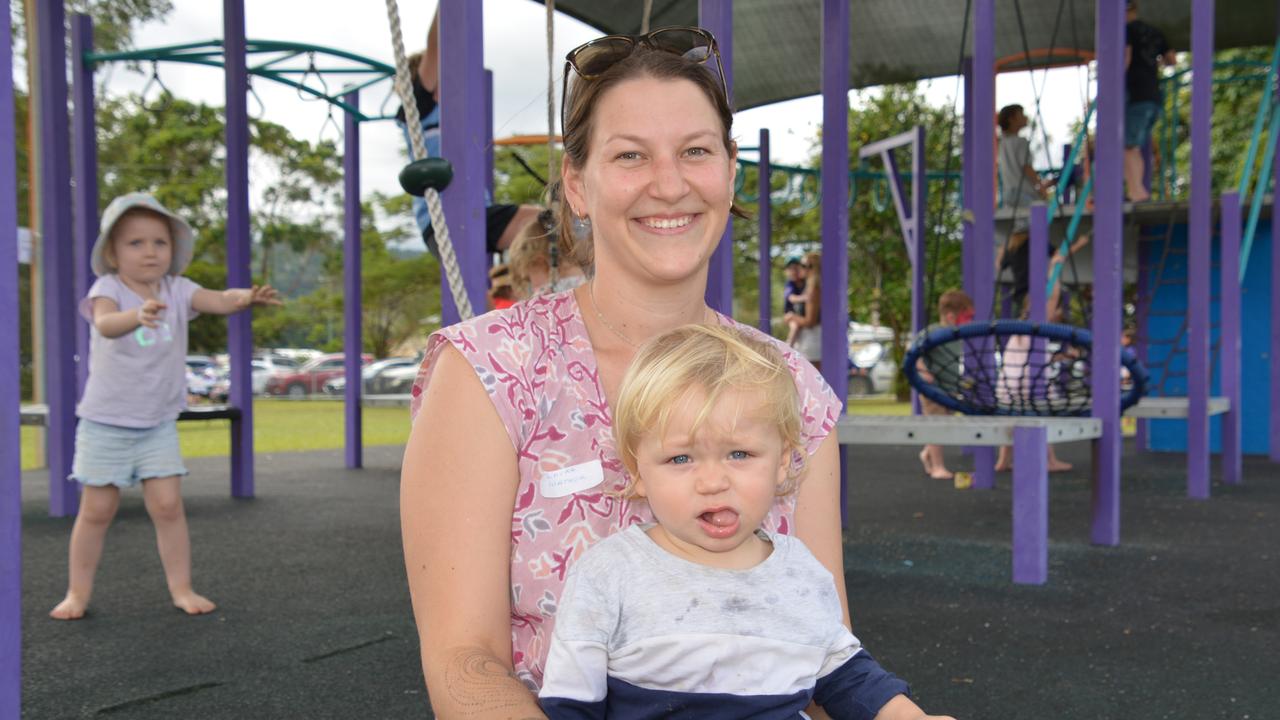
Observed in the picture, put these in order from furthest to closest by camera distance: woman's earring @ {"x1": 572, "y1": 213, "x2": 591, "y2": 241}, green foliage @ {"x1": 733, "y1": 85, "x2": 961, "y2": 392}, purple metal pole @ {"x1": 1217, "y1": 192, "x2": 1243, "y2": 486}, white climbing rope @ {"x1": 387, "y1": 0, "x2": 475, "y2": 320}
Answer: green foliage @ {"x1": 733, "y1": 85, "x2": 961, "y2": 392} → purple metal pole @ {"x1": 1217, "y1": 192, "x2": 1243, "y2": 486} → woman's earring @ {"x1": 572, "y1": 213, "x2": 591, "y2": 241} → white climbing rope @ {"x1": 387, "y1": 0, "x2": 475, "y2": 320}

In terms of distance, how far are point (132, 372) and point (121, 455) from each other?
12.6 inches

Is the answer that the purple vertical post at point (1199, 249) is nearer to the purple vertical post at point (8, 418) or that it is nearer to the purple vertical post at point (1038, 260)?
the purple vertical post at point (1038, 260)

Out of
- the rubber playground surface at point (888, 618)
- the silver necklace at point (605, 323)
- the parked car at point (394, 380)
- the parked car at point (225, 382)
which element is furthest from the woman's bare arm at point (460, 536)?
the parked car at point (394, 380)

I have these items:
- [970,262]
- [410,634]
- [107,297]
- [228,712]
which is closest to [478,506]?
[228,712]

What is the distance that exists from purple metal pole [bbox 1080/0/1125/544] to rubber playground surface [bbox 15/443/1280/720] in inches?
11.0

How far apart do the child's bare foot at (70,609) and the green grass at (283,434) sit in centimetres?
525

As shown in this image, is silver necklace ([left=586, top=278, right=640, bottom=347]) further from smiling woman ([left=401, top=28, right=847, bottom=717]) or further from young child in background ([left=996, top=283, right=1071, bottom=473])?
young child in background ([left=996, top=283, right=1071, bottom=473])

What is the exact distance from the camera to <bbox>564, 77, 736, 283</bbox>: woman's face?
1698mm

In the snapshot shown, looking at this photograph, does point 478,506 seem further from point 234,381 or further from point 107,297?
point 234,381

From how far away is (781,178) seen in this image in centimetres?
2866

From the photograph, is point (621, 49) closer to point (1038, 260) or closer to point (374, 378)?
point (1038, 260)

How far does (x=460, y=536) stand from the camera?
4.91 ft

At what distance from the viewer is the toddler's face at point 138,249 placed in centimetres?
437

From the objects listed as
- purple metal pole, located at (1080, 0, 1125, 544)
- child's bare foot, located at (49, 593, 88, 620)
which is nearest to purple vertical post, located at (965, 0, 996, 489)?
purple metal pole, located at (1080, 0, 1125, 544)
